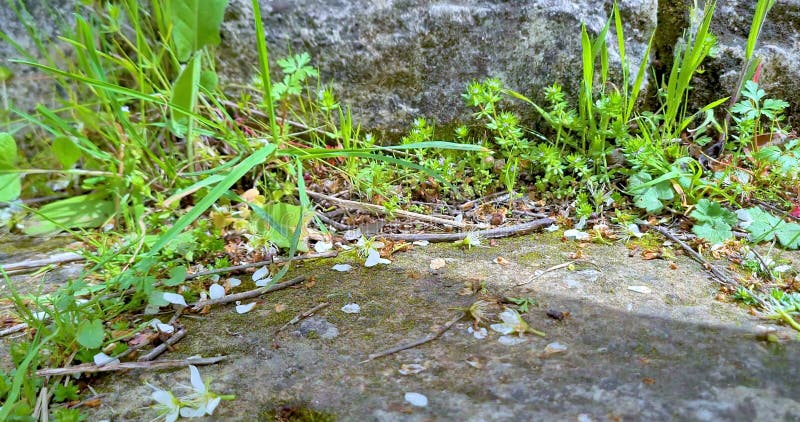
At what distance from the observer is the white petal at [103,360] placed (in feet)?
4.61

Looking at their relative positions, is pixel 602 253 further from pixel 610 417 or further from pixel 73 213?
pixel 73 213

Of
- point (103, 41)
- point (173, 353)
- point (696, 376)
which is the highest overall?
point (103, 41)

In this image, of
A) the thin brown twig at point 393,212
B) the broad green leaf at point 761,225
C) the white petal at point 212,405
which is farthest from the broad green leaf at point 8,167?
the broad green leaf at point 761,225

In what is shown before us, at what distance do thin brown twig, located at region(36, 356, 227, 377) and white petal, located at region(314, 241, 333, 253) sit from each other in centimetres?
62

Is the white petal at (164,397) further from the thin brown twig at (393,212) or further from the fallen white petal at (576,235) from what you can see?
the fallen white petal at (576,235)

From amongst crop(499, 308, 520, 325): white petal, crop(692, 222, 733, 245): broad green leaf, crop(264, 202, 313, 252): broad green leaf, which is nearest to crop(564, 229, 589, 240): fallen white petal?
crop(692, 222, 733, 245): broad green leaf

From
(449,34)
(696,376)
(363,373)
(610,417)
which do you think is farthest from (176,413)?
(449,34)

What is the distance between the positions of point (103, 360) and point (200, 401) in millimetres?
374

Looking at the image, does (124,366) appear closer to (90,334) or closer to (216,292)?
(90,334)

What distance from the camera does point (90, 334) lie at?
1419mm

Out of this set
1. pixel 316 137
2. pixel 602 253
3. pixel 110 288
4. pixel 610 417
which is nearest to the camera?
pixel 610 417

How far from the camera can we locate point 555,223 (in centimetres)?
206

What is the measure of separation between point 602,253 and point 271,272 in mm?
1124

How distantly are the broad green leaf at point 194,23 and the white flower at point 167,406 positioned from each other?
1.53m
